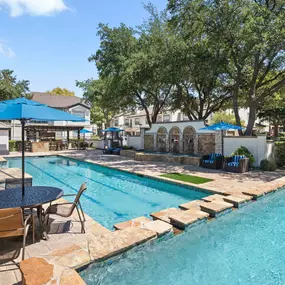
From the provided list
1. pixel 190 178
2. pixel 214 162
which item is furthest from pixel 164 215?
pixel 214 162

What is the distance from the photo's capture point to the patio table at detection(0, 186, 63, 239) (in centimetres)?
381

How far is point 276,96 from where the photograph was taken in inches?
789

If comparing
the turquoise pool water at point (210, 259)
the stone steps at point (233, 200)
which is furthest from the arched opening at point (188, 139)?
the turquoise pool water at point (210, 259)

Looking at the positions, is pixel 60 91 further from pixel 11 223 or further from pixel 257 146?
pixel 11 223

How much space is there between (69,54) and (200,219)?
16960 mm

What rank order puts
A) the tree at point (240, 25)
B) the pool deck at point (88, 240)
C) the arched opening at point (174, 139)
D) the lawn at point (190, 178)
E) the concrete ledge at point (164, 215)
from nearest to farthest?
1. the pool deck at point (88, 240)
2. the concrete ledge at point (164, 215)
3. the lawn at point (190, 178)
4. the tree at point (240, 25)
5. the arched opening at point (174, 139)

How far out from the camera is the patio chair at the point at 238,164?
11508 millimetres

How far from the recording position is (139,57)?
632 inches

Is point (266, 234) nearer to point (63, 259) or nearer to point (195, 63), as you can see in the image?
point (63, 259)

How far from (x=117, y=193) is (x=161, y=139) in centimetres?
1233

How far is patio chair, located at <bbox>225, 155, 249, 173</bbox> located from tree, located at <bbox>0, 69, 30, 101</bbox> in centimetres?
2923

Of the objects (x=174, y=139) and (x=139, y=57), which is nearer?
(x=139, y=57)

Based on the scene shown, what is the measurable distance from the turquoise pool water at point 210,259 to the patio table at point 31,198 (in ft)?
4.47

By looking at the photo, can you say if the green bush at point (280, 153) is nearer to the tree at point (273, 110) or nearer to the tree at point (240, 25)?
the tree at point (240, 25)
